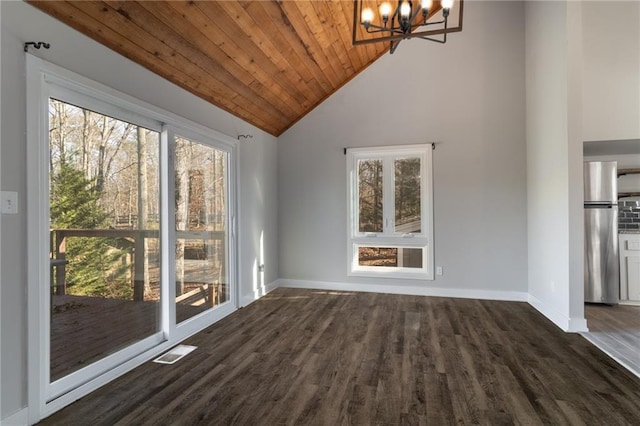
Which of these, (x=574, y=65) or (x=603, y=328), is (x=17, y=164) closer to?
(x=574, y=65)

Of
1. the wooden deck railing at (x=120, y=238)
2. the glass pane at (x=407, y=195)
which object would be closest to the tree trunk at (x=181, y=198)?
the wooden deck railing at (x=120, y=238)

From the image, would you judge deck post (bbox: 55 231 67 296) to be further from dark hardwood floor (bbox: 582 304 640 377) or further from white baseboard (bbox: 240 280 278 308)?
dark hardwood floor (bbox: 582 304 640 377)

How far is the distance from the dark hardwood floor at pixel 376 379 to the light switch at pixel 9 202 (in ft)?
4.19

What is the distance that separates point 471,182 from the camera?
15.0 ft

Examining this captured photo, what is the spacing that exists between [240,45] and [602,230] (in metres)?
4.72

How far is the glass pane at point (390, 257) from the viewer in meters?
4.87

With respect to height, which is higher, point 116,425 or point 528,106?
point 528,106

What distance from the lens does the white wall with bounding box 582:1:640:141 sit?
3.84 metres

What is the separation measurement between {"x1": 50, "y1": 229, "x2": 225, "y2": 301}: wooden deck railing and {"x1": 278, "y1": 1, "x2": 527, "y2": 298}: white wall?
7.28 feet

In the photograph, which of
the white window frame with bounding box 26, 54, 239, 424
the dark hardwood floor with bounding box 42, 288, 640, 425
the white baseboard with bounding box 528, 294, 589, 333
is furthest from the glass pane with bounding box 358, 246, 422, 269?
the white window frame with bounding box 26, 54, 239, 424

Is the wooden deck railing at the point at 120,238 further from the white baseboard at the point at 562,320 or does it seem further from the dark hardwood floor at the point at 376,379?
the white baseboard at the point at 562,320

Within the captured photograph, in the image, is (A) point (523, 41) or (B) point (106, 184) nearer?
(B) point (106, 184)

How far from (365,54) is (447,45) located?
1.19m

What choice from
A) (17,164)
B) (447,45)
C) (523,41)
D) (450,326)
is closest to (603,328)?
(450,326)
